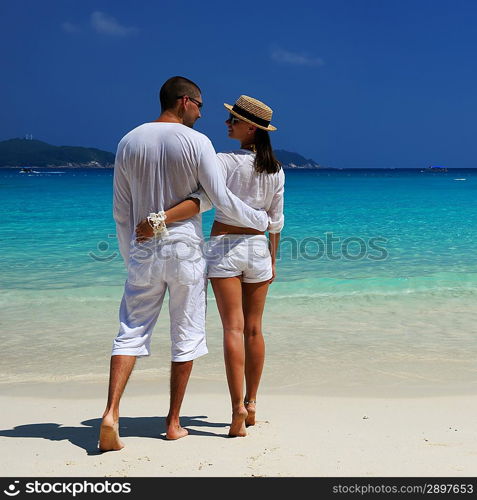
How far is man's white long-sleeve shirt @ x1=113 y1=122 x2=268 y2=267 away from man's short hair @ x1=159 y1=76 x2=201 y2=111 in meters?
0.14

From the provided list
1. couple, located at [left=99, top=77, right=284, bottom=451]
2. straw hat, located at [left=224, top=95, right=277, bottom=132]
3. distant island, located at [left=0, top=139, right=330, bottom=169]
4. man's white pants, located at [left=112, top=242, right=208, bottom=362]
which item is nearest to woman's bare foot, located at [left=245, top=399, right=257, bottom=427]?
couple, located at [left=99, top=77, right=284, bottom=451]

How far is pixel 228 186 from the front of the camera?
11.8 feet

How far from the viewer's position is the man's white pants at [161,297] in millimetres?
3262

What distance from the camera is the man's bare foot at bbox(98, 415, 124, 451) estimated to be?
314 cm

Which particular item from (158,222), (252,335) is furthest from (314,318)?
(158,222)

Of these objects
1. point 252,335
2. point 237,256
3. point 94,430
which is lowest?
point 94,430

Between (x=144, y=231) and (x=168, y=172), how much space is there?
31 cm

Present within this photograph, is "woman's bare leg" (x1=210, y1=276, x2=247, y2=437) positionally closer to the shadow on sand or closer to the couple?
the couple

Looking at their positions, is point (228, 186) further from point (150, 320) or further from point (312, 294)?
point (312, 294)

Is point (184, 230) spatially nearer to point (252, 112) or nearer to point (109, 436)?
point (252, 112)

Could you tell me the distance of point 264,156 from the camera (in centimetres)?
356
